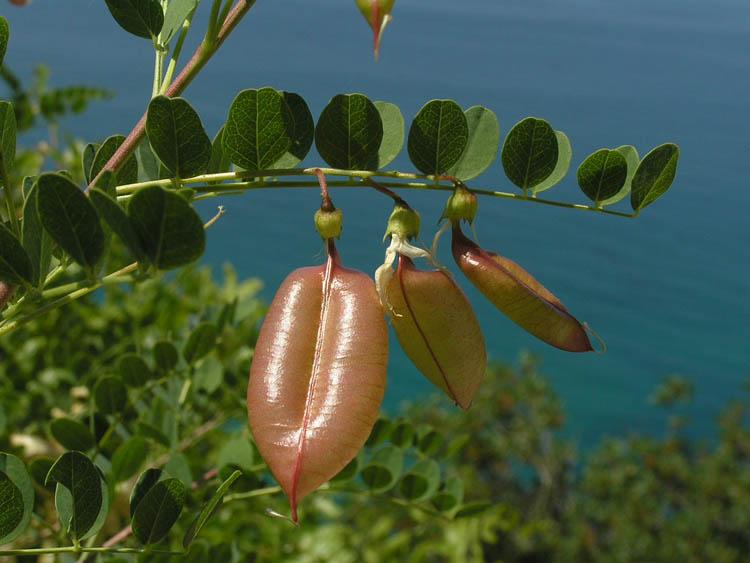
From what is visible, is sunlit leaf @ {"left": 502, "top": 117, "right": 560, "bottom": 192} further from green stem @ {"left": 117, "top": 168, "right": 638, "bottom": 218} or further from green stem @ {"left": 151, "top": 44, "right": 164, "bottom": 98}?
green stem @ {"left": 151, "top": 44, "right": 164, "bottom": 98}

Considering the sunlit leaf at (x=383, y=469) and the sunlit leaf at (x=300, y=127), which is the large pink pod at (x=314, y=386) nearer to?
the sunlit leaf at (x=300, y=127)

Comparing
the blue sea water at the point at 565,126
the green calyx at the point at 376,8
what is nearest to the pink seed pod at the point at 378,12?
the green calyx at the point at 376,8

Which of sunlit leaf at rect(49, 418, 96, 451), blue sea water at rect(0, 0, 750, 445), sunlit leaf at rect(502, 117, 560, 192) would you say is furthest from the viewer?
blue sea water at rect(0, 0, 750, 445)

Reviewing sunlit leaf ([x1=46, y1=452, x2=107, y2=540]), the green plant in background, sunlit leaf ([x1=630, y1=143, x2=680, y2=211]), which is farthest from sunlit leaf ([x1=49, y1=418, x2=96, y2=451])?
sunlit leaf ([x1=630, y1=143, x2=680, y2=211])

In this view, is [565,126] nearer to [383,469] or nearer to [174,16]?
[383,469]

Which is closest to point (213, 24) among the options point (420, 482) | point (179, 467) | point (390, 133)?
point (390, 133)

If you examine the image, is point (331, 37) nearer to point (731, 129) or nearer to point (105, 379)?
point (731, 129)
